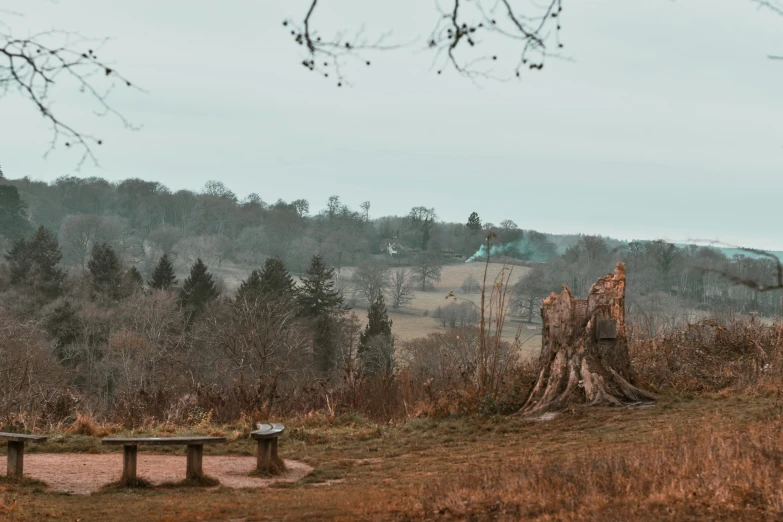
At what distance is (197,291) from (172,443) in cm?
5220

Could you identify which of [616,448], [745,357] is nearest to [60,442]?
[616,448]

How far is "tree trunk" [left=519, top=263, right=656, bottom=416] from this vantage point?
1372cm

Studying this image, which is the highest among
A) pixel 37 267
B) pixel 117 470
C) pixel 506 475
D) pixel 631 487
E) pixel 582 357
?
pixel 37 267

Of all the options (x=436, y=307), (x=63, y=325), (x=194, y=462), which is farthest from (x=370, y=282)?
(x=194, y=462)

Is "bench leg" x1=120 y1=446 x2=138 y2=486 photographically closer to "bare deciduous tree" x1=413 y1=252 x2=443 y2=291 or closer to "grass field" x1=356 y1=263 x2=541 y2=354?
"grass field" x1=356 y1=263 x2=541 y2=354

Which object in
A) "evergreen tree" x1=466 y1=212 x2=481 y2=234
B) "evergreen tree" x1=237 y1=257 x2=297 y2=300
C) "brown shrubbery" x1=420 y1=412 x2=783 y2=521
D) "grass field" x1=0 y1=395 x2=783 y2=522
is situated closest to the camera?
"brown shrubbery" x1=420 y1=412 x2=783 y2=521

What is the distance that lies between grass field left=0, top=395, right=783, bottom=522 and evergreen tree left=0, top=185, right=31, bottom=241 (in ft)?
256

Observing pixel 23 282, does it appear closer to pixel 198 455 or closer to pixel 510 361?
pixel 510 361

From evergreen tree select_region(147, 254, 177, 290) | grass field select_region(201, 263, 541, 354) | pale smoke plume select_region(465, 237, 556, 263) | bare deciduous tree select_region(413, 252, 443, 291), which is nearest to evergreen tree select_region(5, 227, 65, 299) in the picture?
evergreen tree select_region(147, 254, 177, 290)

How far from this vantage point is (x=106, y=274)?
6228cm

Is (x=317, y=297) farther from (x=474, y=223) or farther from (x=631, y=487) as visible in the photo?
(x=474, y=223)

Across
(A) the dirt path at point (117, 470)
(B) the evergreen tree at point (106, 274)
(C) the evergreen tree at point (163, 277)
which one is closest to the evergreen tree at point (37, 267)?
(B) the evergreen tree at point (106, 274)

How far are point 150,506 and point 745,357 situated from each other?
37.3 feet

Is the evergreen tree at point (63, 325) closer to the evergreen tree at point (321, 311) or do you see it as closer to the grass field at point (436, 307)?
the evergreen tree at point (321, 311)
